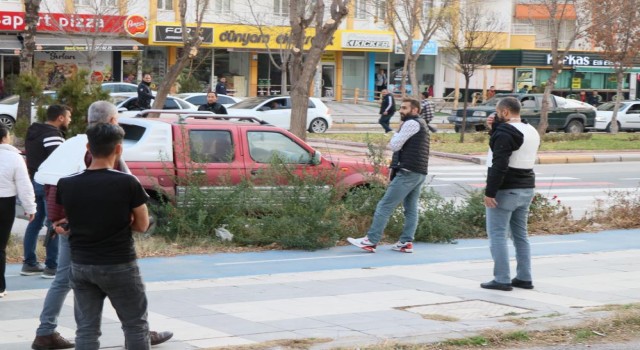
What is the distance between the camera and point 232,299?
29.0 feet

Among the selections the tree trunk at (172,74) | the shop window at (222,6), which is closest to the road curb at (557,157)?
the tree trunk at (172,74)

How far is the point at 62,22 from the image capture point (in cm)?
4456

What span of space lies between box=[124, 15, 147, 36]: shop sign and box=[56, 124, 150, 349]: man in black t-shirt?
135 ft

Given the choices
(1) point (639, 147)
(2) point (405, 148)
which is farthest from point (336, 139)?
(2) point (405, 148)

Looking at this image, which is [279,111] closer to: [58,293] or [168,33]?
[168,33]

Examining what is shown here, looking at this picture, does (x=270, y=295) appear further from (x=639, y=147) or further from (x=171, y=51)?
(x=171, y=51)

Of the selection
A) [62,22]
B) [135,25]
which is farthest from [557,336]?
[135,25]

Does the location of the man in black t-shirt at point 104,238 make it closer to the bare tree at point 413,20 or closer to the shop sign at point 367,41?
the bare tree at point 413,20

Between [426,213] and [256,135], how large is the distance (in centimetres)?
248

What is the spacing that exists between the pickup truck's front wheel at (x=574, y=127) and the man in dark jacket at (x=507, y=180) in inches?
1180

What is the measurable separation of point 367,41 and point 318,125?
22066 millimetres

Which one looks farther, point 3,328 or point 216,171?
point 216,171

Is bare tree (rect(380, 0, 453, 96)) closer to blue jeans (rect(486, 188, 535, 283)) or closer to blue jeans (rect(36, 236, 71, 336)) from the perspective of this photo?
blue jeans (rect(486, 188, 535, 283))

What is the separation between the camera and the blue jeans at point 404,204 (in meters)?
11.5
